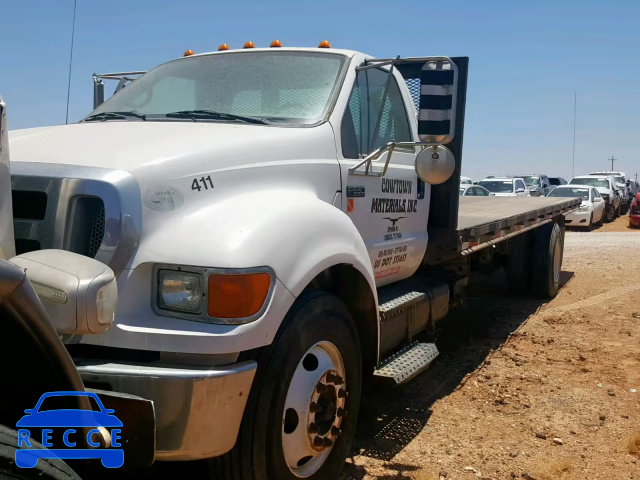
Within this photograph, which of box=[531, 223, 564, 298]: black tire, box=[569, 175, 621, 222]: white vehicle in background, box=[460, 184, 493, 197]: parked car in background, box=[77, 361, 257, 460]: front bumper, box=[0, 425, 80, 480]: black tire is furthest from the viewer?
box=[569, 175, 621, 222]: white vehicle in background

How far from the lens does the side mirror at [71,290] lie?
215 centimetres

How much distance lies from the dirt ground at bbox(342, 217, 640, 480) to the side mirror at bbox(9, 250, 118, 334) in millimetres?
2025

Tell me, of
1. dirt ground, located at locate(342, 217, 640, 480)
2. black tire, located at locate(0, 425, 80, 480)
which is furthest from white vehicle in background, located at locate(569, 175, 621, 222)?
black tire, located at locate(0, 425, 80, 480)

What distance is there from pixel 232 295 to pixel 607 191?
2465cm

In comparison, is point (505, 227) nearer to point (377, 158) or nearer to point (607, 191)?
point (377, 158)

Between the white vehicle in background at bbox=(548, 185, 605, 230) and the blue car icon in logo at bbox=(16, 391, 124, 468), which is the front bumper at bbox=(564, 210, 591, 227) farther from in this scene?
the blue car icon in logo at bbox=(16, 391, 124, 468)

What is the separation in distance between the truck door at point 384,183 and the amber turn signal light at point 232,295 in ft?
4.42

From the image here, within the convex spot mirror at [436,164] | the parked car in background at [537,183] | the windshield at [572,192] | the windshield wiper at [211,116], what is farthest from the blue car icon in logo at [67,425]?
the parked car in background at [537,183]

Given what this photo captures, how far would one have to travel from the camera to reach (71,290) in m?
2.15

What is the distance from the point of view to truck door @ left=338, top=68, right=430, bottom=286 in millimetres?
4094

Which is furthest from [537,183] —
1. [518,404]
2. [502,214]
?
[518,404]

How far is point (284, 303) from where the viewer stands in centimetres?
285

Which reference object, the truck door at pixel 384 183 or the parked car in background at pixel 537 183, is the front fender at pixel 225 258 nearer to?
the truck door at pixel 384 183

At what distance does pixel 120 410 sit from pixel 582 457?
295cm
